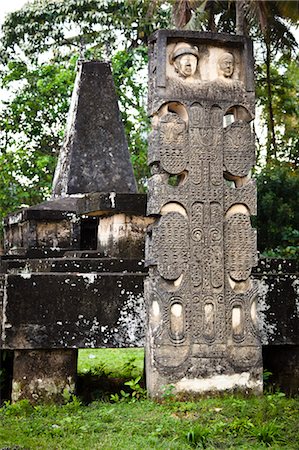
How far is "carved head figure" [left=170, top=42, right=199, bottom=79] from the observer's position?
20.2 feet

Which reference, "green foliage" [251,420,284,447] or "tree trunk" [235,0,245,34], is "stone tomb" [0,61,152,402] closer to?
"green foliage" [251,420,284,447]

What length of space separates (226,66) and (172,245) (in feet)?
5.56

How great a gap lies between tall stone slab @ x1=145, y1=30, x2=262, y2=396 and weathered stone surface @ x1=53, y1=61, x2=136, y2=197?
3.57m

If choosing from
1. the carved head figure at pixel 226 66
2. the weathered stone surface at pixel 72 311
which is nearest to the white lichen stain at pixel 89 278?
the weathered stone surface at pixel 72 311

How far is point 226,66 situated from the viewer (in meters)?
6.30

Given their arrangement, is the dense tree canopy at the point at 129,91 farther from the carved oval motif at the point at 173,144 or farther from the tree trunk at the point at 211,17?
the carved oval motif at the point at 173,144

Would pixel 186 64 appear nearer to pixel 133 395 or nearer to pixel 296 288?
pixel 296 288

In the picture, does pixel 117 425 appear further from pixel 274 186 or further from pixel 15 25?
pixel 15 25

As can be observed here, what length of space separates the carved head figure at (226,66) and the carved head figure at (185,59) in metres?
0.24

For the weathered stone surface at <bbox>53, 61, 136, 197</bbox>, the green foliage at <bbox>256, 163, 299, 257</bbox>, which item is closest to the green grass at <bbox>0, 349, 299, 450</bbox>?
the weathered stone surface at <bbox>53, 61, 136, 197</bbox>

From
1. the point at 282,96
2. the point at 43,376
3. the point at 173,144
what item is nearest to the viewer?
the point at 43,376

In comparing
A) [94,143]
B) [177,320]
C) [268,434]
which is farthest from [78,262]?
[94,143]

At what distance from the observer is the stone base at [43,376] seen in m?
5.79

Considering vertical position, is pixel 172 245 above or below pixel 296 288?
above
